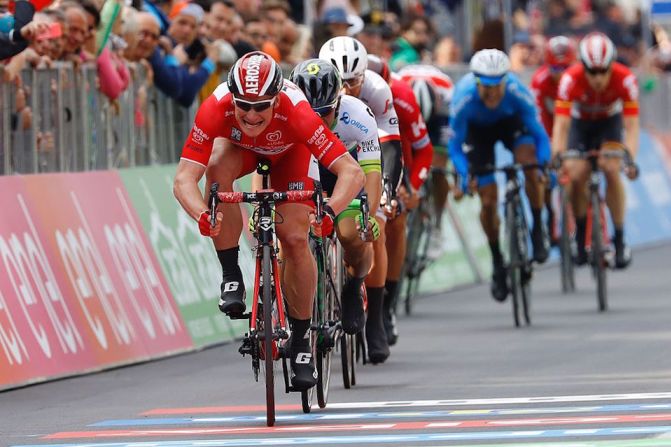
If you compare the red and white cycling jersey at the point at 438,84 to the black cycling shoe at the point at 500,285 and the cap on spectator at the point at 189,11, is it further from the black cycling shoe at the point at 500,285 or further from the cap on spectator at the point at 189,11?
the cap on spectator at the point at 189,11

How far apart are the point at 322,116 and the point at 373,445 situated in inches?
109

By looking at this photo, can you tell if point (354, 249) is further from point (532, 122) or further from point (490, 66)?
point (532, 122)

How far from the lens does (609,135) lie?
60.8 feet

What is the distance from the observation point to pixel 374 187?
11.3 m

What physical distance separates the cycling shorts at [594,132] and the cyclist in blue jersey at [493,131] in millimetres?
1901

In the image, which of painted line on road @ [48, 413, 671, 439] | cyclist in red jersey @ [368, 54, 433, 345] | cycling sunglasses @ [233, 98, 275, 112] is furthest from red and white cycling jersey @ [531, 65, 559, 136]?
painted line on road @ [48, 413, 671, 439]

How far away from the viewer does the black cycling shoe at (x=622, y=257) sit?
58.3ft


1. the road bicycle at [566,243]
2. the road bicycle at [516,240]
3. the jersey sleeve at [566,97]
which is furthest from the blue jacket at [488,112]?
the road bicycle at [566,243]

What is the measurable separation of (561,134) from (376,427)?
8.83 m

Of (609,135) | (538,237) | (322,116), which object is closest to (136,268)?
(322,116)

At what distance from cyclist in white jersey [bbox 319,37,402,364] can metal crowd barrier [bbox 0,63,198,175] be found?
→ 202 centimetres

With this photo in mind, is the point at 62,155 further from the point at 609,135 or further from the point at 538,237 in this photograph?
the point at 609,135

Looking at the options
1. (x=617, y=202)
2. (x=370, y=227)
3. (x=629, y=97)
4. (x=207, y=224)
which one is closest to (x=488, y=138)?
(x=629, y=97)

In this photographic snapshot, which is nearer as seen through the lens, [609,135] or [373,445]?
[373,445]
